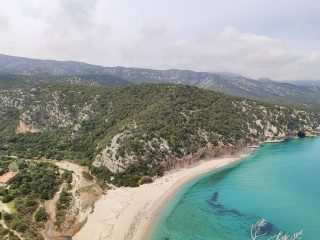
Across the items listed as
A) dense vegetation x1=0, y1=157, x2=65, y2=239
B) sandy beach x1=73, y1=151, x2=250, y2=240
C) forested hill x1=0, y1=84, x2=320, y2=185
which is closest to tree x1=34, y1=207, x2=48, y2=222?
dense vegetation x1=0, y1=157, x2=65, y2=239

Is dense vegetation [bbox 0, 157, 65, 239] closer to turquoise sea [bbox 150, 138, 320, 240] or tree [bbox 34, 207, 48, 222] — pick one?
tree [bbox 34, 207, 48, 222]

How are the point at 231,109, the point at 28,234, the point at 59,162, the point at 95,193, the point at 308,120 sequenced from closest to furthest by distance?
1. the point at 28,234
2. the point at 95,193
3. the point at 59,162
4. the point at 231,109
5. the point at 308,120

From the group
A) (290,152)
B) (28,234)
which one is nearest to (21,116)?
(28,234)

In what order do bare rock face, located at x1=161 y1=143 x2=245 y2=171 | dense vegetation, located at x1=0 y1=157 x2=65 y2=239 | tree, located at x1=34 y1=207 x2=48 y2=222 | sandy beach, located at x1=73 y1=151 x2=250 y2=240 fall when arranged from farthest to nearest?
bare rock face, located at x1=161 y1=143 x2=245 y2=171, tree, located at x1=34 y1=207 x2=48 y2=222, dense vegetation, located at x1=0 y1=157 x2=65 y2=239, sandy beach, located at x1=73 y1=151 x2=250 y2=240

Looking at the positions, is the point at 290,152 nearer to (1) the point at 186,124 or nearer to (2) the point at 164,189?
(1) the point at 186,124

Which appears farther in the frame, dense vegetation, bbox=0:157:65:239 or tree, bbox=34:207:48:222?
tree, bbox=34:207:48:222
